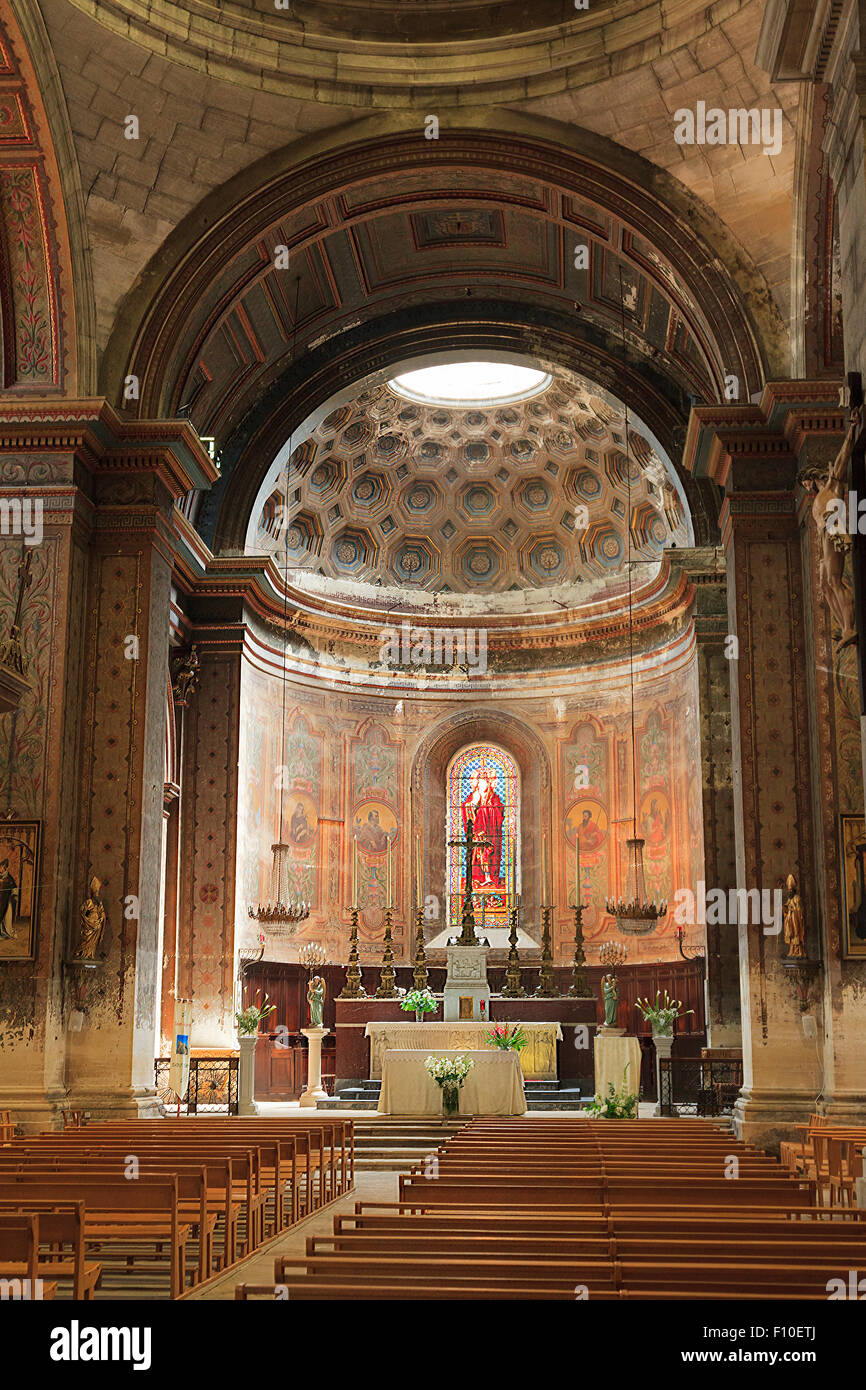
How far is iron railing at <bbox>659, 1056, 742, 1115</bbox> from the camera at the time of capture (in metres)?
16.5

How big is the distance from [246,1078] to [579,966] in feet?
24.1

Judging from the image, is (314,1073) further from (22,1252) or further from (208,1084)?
(22,1252)

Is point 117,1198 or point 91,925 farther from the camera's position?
point 91,925

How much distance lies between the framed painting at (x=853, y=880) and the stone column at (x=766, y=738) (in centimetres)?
65

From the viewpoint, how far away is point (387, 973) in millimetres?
23297

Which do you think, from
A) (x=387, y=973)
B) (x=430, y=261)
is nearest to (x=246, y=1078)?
(x=387, y=973)

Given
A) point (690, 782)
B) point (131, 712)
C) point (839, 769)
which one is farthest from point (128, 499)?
point (690, 782)

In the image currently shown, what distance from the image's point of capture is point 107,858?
1495 centimetres

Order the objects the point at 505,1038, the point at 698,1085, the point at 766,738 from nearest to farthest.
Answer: the point at 766,738 < the point at 698,1085 < the point at 505,1038

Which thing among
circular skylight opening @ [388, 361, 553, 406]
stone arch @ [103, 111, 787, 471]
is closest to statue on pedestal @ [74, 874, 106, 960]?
stone arch @ [103, 111, 787, 471]

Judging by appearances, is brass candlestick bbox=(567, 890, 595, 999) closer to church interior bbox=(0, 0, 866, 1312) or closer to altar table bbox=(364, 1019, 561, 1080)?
church interior bbox=(0, 0, 866, 1312)

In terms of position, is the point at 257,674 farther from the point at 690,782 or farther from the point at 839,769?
the point at 839,769

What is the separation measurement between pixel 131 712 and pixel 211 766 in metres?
5.97

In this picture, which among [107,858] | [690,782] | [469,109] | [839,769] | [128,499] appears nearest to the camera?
[839,769]
